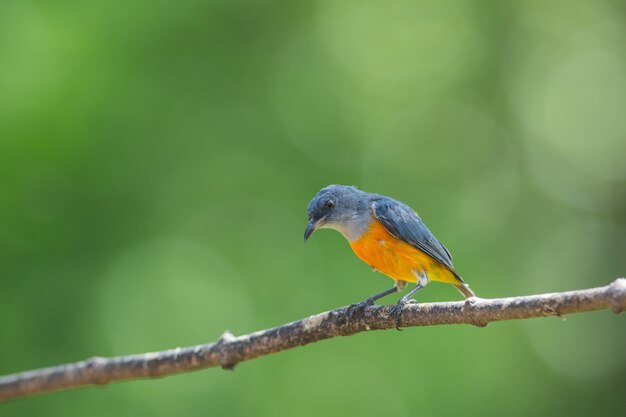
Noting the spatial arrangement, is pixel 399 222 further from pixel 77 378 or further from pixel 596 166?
pixel 596 166

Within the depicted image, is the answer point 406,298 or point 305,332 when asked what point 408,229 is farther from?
point 305,332

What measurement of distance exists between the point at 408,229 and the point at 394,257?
25cm

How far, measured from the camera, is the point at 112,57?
11.7 metres

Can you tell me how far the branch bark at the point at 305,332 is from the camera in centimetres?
339

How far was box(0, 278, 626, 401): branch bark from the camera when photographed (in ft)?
11.1

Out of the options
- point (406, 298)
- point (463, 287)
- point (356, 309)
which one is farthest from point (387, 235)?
point (356, 309)

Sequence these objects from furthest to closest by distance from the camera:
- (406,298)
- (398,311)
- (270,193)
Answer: (270,193), (406,298), (398,311)

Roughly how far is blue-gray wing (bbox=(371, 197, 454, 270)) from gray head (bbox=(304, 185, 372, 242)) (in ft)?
0.45

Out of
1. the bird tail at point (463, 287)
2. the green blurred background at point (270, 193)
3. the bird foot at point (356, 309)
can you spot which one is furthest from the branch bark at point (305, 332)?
the green blurred background at point (270, 193)

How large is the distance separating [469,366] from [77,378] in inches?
279

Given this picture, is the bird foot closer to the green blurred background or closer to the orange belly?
the orange belly

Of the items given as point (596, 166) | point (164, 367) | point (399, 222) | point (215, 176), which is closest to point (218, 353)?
point (164, 367)

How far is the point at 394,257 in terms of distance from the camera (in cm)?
592

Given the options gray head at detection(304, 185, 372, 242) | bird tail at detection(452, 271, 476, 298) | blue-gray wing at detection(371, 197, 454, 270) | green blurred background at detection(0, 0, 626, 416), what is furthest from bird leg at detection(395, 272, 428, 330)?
green blurred background at detection(0, 0, 626, 416)
